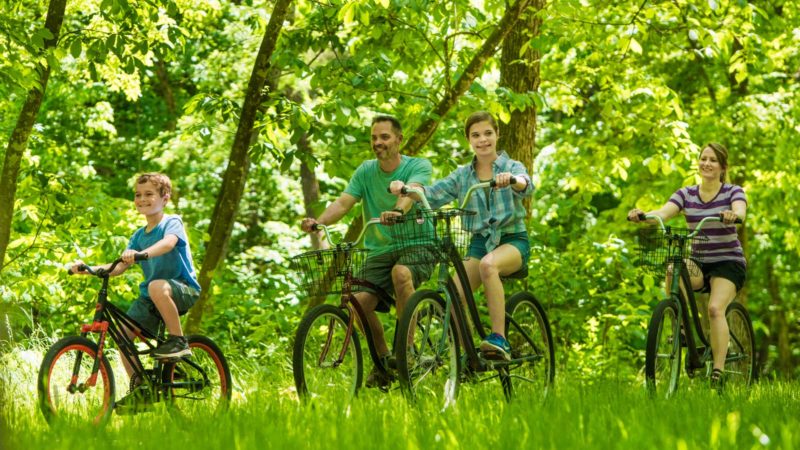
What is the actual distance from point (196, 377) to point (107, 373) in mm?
1144

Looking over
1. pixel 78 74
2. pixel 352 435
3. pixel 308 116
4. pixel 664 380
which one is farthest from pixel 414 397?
pixel 78 74

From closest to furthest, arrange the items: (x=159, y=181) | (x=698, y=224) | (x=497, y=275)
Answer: (x=497, y=275)
(x=159, y=181)
(x=698, y=224)

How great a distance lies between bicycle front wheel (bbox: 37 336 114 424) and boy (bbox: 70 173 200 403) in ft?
1.66

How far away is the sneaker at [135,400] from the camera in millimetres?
5676

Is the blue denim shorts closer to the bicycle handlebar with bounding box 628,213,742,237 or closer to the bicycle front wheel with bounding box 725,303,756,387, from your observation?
the bicycle handlebar with bounding box 628,213,742,237

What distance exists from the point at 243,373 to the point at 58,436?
15.3 feet

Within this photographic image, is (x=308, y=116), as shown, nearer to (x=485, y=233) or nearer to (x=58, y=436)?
(x=485, y=233)

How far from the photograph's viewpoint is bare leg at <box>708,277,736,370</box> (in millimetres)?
7371

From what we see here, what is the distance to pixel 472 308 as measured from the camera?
6176 millimetres

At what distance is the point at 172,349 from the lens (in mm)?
6211

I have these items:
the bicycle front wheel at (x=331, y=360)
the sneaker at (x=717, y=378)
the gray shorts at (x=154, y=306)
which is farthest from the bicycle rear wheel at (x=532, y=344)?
the gray shorts at (x=154, y=306)

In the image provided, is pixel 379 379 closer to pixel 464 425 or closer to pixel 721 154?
pixel 464 425

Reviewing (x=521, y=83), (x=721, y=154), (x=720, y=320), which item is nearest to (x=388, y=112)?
(x=521, y=83)

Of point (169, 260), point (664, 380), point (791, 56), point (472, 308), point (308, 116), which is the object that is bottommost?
point (664, 380)
